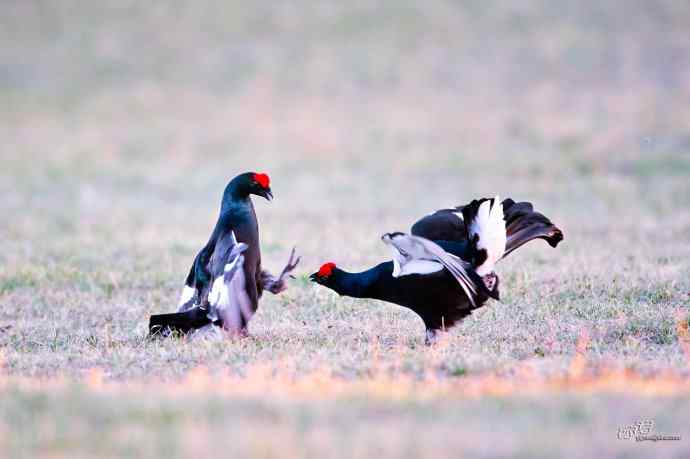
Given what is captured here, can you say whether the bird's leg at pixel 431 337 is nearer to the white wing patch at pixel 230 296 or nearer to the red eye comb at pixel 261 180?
the white wing patch at pixel 230 296

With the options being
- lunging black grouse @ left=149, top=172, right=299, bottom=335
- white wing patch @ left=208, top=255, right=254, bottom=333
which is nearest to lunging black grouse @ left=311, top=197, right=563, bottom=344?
lunging black grouse @ left=149, top=172, right=299, bottom=335

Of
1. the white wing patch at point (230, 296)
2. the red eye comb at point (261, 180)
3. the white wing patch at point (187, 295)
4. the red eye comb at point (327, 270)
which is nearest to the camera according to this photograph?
the white wing patch at point (230, 296)

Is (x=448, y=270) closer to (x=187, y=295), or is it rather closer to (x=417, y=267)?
(x=417, y=267)

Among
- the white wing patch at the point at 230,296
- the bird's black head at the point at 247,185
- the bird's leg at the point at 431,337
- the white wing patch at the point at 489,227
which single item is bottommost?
the bird's leg at the point at 431,337

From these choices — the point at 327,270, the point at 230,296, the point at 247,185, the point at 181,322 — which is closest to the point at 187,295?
the point at 181,322

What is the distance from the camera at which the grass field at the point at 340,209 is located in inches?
223

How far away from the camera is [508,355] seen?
8.37 meters

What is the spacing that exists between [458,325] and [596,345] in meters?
1.39

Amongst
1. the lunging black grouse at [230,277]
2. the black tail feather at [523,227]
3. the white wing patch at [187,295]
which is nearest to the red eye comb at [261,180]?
the lunging black grouse at [230,277]

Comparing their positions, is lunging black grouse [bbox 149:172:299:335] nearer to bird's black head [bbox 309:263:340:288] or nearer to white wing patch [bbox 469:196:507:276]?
bird's black head [bbox 309:263:340:288]

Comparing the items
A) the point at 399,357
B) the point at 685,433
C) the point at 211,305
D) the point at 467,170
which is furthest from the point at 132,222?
the point at 685,433

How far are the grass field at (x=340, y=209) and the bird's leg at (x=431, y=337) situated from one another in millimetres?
171

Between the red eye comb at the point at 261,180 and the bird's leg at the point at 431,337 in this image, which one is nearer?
the bird's leg at the point at 431,337

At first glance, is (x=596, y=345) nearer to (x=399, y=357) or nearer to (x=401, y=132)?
(x=399, y=357)
